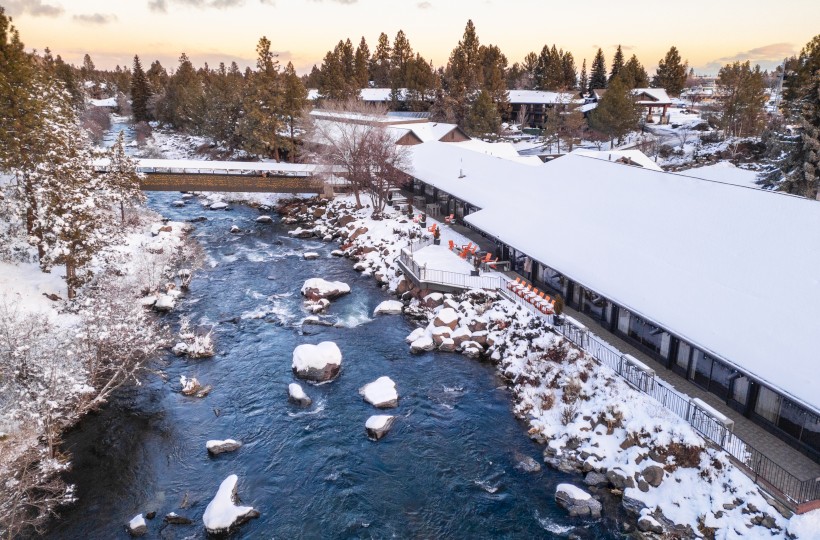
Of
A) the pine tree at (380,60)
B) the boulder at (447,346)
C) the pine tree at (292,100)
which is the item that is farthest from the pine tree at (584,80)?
the boulder at (447,346)

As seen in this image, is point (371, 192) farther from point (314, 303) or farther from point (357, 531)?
point (357, 531)

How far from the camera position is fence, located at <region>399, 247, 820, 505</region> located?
16938mm

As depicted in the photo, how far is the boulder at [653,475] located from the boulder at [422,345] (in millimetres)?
13580

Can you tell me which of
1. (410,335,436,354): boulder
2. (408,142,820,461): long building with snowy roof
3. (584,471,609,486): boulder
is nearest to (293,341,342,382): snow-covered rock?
(410,335,436,354): boulder

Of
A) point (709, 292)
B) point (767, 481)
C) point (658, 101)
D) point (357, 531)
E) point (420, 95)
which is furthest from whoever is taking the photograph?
point (420, 95)

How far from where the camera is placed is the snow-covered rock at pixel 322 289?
37.4 meters

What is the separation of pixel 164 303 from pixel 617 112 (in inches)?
2498

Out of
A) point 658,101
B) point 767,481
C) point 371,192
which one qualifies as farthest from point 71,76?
point 767,481

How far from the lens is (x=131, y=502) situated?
20047 mm

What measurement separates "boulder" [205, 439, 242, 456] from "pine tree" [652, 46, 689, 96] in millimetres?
115210

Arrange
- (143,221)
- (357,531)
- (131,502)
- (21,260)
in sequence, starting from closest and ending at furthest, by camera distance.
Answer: (357,531)
(131,502)
(21,260)
(143,221)

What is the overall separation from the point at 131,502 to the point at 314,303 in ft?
58.9

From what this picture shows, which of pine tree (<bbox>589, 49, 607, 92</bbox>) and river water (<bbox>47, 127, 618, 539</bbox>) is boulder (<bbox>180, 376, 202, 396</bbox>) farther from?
pine tree (<bbox>589, 49, 607, 92</bbox>)

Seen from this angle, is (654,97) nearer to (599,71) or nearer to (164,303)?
(599,71)
